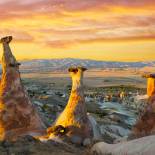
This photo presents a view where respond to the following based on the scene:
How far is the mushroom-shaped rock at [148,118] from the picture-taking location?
27.1 metres

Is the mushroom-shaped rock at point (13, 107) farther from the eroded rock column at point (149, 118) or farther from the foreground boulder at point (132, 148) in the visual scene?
the foreground boulder at point (132, 148)

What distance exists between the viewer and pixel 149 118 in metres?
27.3

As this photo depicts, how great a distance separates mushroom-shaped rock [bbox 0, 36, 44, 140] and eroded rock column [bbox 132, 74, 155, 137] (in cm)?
527

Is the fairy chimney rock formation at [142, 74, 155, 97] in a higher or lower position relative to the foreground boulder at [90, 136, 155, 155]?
higher

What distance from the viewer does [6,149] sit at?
22547 millimetres

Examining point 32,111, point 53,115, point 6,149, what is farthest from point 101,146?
point 53,115

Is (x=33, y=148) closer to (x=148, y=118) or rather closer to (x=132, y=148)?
(x=132, y=148)

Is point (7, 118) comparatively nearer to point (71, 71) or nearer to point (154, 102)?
point (71, 71)

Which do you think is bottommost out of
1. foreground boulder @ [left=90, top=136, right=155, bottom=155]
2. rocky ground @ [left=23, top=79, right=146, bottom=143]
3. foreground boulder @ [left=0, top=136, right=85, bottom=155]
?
rocky ground @ [left=23, top=79, right=146, bottom=143]

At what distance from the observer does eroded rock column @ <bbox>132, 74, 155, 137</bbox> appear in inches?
1067

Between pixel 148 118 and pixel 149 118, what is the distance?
0.09 m

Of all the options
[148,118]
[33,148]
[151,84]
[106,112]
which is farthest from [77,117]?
[106,112]

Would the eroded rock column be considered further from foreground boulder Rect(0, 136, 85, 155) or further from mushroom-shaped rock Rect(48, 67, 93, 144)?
foreground boulder Rect(0, 136, 85, 155)

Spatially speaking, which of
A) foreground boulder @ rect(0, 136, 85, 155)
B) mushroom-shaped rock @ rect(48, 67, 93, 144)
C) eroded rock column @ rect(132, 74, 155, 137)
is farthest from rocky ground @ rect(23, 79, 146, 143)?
foreground boulder @ rect(0, 136, 85, 155)
